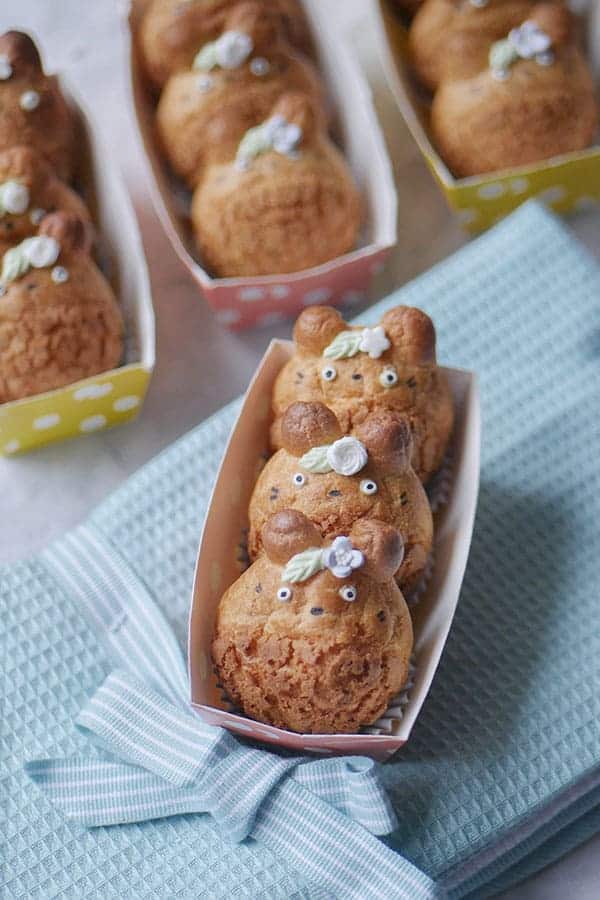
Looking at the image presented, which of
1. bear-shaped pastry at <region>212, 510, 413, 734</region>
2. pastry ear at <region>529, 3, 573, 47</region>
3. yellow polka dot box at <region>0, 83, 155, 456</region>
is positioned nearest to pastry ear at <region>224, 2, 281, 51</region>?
yellow polka dot box at <region>0, 83, 155, 456</region>

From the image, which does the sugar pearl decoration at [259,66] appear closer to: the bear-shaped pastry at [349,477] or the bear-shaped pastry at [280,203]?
the bear-shaped pastry at [280,203]

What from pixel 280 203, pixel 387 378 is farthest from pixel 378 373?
pixel 280 203

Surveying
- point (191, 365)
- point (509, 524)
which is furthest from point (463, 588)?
point (191, 365)

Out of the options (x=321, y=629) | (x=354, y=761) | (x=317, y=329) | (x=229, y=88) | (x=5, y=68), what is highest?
(x=5, y=68)

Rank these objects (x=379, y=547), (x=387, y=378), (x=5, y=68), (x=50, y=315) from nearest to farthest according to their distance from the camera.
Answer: (x=379, y=547)
(x=387, y=378)
(x=50, y=315)
(x=5, y=68)

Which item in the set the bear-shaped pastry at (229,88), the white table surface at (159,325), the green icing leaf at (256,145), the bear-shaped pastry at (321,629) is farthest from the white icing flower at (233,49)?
the bear-shaped pastry at (321,629)

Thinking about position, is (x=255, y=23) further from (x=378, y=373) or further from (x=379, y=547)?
(x=379, y=547)

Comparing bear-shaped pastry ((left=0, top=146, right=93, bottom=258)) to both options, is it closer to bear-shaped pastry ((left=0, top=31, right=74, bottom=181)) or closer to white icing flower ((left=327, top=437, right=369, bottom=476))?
bear-shaped pastry ((left=0, top=31, right=74, bottom=181))

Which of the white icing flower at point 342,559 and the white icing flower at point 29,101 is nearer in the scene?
the white icing flower at point 342,559
